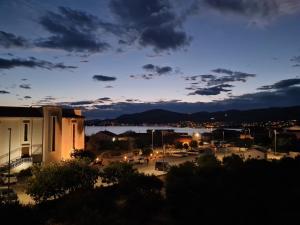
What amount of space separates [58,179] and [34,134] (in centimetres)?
2435

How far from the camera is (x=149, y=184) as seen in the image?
23.9 metres

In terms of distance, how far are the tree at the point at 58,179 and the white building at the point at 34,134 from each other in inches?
701

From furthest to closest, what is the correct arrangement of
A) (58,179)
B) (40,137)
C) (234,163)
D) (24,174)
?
(40,137) → (24,174) → (234,163) → (58,179)

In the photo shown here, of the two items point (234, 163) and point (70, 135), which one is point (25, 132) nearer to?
point (70, 135)

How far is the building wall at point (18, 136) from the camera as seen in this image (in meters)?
44.3

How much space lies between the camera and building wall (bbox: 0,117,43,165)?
4428 centimetres

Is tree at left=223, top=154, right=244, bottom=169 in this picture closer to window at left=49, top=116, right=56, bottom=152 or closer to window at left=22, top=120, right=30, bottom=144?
window at left=49, top=116, right=56, bottom=152

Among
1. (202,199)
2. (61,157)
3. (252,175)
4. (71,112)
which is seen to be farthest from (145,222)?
(71,112)

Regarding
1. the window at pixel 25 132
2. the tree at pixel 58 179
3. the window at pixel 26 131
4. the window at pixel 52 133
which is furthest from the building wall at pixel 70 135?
the tree at pixel 58 179

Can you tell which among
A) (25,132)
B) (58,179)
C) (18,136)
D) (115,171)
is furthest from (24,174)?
(58,179)

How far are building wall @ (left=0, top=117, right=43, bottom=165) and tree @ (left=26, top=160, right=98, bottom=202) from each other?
18.8 meters

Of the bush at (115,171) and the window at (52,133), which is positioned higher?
the window at (52,133)

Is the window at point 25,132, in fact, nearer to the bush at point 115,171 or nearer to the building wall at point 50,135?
the building wall at point 50,135

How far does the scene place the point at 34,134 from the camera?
4859 centimetres
